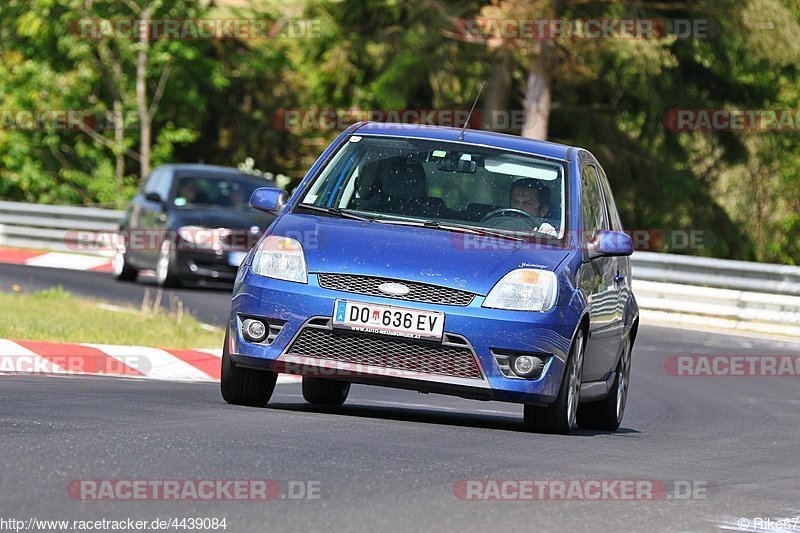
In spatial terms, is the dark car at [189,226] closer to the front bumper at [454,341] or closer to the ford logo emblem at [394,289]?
the front bumper at [454,341]

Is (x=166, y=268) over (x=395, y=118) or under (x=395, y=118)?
under

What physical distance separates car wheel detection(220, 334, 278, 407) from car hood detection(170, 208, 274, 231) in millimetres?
13534

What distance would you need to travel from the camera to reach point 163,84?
1547 inches

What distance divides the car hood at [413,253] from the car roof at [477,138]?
0.96 m

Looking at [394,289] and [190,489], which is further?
[394,289]

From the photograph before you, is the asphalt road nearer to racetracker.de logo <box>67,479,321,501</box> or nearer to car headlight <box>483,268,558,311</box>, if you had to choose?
racetracker.de logo <box>67,479,321,501</box>

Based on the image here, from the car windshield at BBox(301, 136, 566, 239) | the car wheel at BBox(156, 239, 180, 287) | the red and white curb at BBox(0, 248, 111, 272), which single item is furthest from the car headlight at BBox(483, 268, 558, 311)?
the red and white curb at BBox(0, 248, 111, 272)

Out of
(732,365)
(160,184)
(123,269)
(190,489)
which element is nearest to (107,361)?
(190,489)

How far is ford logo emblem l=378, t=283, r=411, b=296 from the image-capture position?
9.05 metres

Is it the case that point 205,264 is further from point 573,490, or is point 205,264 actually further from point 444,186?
point 573,490

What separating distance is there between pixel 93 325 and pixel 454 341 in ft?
21.8

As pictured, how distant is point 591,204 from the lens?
10.8 meters

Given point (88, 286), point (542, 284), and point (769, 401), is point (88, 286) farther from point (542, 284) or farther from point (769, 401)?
point (542, 284)

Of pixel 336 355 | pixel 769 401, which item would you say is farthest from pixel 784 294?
pixel 336 355
